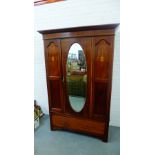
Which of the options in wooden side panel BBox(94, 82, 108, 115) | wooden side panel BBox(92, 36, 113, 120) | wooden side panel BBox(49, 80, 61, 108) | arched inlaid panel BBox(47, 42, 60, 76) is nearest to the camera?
wooden side panel BBox(92, 36, 113, 120)

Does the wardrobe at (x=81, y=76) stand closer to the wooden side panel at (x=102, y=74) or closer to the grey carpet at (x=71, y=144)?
the wooden side panel at (x=102, y=74)

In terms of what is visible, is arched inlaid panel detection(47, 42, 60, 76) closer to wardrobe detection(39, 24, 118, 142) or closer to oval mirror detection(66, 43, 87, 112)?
wardrobe detection(39, 24, 118, 142)

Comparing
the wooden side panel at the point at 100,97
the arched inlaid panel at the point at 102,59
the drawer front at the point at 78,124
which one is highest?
the arched inlaid panel at the point at 102,59

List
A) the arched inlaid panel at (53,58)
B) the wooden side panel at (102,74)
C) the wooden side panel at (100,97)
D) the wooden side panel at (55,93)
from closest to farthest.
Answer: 1. the wooden side panel at (102,74)
2. the wooden side panel at (100,97)
3. the arched inlaid panel at (53,58)
4. the wooden side panel at (55,93)

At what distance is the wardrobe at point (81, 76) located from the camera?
1.81 m

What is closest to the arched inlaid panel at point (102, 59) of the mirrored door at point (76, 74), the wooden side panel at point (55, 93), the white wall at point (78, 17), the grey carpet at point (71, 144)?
the mirrored door at point (76, 74)

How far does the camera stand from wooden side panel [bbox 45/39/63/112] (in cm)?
205

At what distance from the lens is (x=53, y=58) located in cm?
209

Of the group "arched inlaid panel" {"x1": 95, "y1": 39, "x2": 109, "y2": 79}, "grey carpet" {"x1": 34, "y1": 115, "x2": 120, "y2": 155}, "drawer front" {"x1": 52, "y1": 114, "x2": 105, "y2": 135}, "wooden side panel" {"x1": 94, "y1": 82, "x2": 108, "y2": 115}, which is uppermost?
"arched inlaid panel" {"x1": 95, "y1": 39, "x2": 109, "y2": 79}

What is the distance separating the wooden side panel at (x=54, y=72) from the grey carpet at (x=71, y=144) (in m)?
0.47

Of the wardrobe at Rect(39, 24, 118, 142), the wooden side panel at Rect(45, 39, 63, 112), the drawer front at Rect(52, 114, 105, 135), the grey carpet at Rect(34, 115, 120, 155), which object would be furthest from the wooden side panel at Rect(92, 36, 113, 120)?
the wooden side panel at Rect(45, 39, 63, 112)
